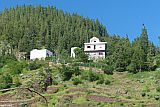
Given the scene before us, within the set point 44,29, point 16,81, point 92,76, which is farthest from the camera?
point 44,29

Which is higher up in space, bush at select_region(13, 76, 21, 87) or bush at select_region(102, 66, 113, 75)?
bush at select_region(102, 66, 113, 75)

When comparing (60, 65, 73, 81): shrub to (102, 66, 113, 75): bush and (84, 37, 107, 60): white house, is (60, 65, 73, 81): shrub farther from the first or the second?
(84, 37, 107, 60): white house

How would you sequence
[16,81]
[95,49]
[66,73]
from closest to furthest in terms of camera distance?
[16,81], [66,73], [95,49]

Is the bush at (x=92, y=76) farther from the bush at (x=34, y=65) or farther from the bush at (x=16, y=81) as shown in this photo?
the bush at (x=34, y=65)

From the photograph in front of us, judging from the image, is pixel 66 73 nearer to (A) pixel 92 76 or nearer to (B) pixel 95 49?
(A) pixel 92 76

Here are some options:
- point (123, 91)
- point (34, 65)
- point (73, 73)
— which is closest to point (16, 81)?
point (73, 73)

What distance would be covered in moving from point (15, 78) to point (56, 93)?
25.9ft

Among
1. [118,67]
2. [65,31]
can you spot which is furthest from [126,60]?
[65,31]

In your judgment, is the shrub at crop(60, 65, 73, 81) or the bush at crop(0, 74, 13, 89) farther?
the shrub at crop(60, 65, 73, 81)

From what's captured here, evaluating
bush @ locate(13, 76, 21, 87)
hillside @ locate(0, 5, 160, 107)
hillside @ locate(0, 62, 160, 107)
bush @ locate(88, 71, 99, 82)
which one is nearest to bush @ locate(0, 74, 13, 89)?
hillside @ locate(0, 5, 160, 107)

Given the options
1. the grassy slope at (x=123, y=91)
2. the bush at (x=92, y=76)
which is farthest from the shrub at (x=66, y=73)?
the bush at (x=92, y=76)

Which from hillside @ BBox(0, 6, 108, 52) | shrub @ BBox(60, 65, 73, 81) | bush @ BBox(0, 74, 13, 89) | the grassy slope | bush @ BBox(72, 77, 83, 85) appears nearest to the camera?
the grassy slope

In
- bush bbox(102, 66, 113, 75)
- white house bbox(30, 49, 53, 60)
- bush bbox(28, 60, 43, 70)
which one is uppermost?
white house bbox(30, 49, 53, 60)

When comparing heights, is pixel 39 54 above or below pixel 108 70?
above
